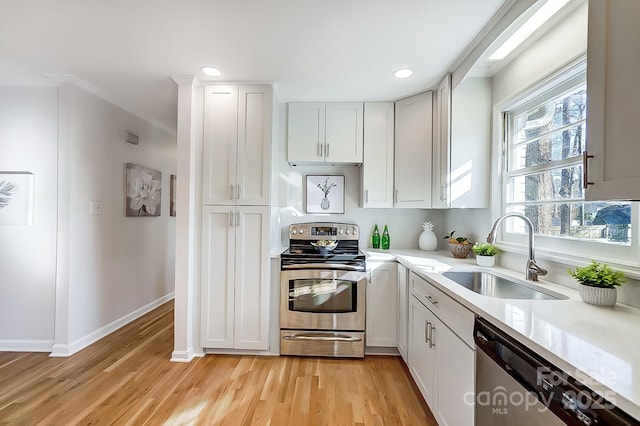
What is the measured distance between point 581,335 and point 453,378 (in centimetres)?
71

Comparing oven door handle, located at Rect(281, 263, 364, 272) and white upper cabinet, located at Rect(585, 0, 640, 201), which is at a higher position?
white upper cabinet, located at Rect(585, 0, 640, 201)

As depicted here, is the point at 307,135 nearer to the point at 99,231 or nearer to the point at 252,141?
the point at 252,141

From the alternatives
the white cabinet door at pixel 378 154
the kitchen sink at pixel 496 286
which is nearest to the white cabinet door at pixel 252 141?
the white cabinet door at pixel 378 154

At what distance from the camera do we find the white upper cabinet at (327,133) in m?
2.91

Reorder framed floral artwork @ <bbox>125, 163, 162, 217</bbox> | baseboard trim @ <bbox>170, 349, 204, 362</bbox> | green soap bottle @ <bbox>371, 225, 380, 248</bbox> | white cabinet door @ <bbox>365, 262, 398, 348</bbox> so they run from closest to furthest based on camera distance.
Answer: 1. baseboard trim @ <bbox>170, 349, 204, 362</bbox>
2. white cabinet door @ <bbox>365, 262, 398, 348</bbox>
3. green soap bottle @ <bbox>371, 225, 380, 248</bbox>
4. framed floral artwork @ <bbox>125, 163, 162, 217</bbox>

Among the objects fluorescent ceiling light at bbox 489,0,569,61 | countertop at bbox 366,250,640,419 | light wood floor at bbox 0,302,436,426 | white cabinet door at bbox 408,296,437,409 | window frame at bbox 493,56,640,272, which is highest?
fluorescent ceiling light at bbox 489,0,569,61

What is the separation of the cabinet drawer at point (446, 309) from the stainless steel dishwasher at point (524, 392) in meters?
0.09

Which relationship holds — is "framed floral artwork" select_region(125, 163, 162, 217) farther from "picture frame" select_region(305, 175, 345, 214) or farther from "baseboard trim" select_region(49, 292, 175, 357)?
"picture frame" select_region(305, 175, 345, 214)

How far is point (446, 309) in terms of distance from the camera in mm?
1572

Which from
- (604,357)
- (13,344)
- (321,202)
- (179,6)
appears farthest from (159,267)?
(604,357)

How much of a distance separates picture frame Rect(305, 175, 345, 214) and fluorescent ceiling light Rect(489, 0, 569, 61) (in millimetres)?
1729

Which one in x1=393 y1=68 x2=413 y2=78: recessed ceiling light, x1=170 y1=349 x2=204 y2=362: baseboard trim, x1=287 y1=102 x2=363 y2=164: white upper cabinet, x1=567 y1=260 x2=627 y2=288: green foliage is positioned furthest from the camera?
x1=287 y1=102 x2=363 y2=164: white upper cabinet

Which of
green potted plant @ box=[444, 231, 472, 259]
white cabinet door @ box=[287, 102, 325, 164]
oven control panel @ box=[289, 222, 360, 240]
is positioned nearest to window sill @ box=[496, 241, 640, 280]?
A: green potted plant @ box=[444, 231, 472, 259]

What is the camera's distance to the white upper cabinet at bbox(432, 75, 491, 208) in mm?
2301
